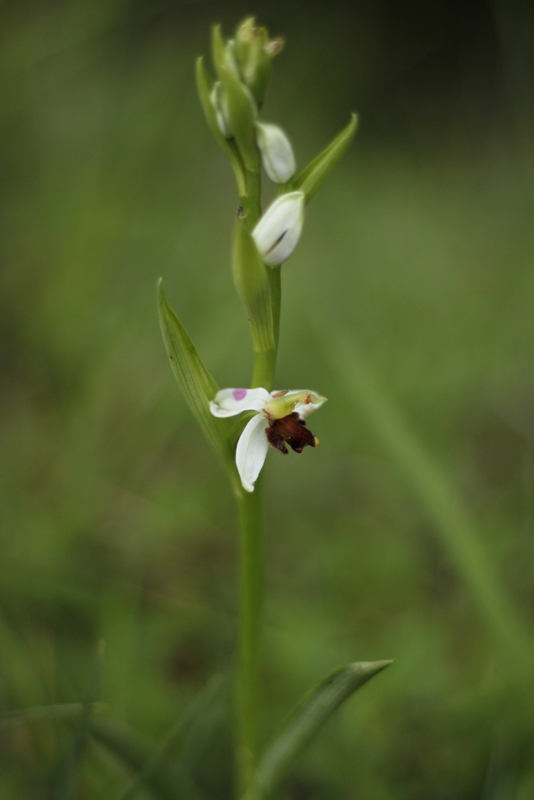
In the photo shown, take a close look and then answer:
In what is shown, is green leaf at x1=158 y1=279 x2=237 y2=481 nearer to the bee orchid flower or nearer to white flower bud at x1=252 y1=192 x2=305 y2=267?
the bee orchid flower

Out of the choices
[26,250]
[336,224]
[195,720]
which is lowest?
[195,720]

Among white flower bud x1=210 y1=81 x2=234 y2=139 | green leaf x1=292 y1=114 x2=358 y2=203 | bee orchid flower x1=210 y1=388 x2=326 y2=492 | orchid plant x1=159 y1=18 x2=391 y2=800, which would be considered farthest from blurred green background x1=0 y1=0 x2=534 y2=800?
white flower bud x1=210 y1=81 x2=234 y2=139

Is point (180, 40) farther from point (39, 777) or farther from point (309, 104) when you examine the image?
point (39, 777)

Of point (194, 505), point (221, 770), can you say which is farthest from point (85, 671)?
point (194, 505)

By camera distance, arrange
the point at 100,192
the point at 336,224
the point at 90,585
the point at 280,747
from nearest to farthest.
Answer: the point at 280,747
the point at 90,585
the point at 100,192
the point at 336,224

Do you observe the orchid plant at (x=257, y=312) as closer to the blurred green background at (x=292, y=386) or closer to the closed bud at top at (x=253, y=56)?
the closed bud at top at (x=253, y=56)

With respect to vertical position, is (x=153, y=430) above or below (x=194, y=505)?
above

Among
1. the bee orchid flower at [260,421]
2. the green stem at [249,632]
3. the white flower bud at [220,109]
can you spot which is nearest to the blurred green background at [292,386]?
the green stem at [249,632]

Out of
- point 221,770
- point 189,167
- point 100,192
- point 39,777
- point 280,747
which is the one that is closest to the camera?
point 280,747
